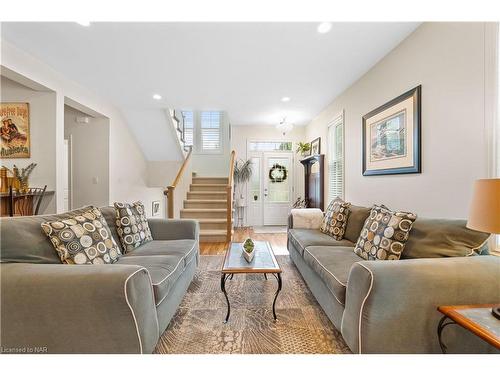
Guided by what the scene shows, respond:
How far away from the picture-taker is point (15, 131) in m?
3.31

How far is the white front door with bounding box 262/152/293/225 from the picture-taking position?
6.19 meters

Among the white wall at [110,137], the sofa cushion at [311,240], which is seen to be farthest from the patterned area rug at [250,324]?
the white wall at [110,137]

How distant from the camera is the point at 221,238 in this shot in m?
4.57

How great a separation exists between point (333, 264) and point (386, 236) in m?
0.47

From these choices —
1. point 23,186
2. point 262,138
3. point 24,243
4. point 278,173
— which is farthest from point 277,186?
point 24,243

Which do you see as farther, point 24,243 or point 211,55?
point 211,55

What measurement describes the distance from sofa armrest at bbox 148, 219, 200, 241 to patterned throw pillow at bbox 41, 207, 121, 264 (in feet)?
2.59

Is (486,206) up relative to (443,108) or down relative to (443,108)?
down

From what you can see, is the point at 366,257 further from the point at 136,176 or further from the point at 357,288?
the point at 136,176

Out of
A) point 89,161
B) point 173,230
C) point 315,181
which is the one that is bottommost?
point 173,230

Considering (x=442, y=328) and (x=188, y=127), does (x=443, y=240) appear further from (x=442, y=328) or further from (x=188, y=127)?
(x=188, y=127)

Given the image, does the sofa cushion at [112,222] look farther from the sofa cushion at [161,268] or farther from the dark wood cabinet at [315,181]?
the dark wood cabinet at [315,181]
